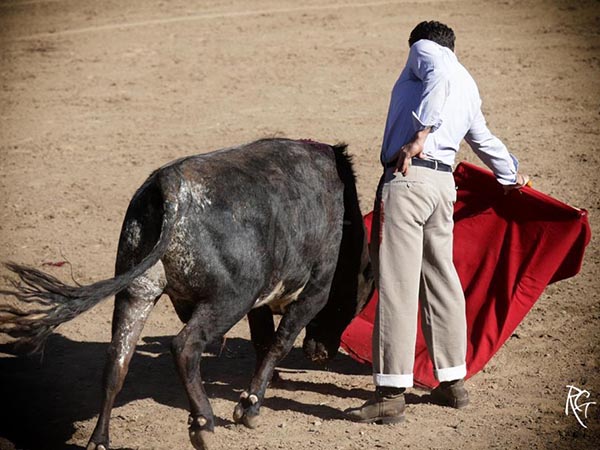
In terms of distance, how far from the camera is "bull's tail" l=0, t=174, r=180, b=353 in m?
5.11

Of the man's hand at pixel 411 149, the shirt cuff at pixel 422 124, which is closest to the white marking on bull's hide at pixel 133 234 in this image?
the man's hand at pixel 411 149

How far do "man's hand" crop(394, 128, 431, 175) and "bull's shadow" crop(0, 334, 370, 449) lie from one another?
163 cm

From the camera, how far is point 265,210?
565cm

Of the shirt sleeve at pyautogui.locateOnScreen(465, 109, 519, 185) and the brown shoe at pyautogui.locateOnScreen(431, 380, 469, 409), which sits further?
the brown shoe at pyautogui.locateOnScreen(431, 380, 469, 409)

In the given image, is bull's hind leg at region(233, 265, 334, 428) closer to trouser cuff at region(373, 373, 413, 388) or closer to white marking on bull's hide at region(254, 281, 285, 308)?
white marking on bull's hide at region(254, 281, 285, 308)

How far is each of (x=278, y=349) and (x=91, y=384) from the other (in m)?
1.37

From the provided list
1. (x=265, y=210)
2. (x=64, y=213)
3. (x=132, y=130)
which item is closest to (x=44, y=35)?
(x=132, y=130)

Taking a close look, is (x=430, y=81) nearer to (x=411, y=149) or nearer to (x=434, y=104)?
(x=434, y=104)

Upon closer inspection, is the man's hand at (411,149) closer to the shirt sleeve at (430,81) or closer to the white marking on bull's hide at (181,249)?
the shirt sleeve at (430,81)

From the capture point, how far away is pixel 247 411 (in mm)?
5883

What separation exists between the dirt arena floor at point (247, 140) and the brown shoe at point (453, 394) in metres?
0.08

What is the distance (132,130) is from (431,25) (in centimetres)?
699

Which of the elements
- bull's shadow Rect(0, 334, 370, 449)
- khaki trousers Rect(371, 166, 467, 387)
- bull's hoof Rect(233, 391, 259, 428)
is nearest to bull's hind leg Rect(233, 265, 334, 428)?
bull's hoof Rect(233, 391, 259, 428)

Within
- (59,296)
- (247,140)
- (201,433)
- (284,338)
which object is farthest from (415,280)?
(247,140)
